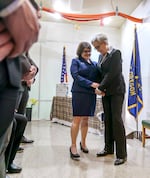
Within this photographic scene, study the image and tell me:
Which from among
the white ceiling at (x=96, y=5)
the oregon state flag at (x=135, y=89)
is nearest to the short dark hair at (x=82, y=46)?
the oregon state flag at (x=135, y=89)

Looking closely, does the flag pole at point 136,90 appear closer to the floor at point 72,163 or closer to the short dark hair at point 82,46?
the floor at point 72,163

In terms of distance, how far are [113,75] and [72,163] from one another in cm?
99

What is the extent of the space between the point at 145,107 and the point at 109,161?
195cm

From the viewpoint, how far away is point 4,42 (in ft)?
2.15

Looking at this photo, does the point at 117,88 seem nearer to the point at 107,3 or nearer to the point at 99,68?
the point at 99,68

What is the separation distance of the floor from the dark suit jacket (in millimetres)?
751

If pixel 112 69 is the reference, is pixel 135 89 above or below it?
below

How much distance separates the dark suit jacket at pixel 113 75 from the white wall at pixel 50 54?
3.66 m

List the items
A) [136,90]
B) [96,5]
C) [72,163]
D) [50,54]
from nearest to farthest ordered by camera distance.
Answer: [72,163]
[136,90]
[96,5]
[50,54]

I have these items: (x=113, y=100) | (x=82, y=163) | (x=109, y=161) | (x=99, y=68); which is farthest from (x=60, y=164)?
(x=99, y=68)

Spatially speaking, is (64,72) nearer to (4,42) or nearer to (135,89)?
(135,89)

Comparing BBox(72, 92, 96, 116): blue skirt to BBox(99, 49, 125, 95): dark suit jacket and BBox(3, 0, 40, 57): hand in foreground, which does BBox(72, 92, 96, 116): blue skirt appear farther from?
BBox(3, 0, 40, 57): hand in foreground

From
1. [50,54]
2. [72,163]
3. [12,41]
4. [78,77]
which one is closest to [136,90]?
[78,77]

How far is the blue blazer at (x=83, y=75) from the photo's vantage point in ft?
8.46
